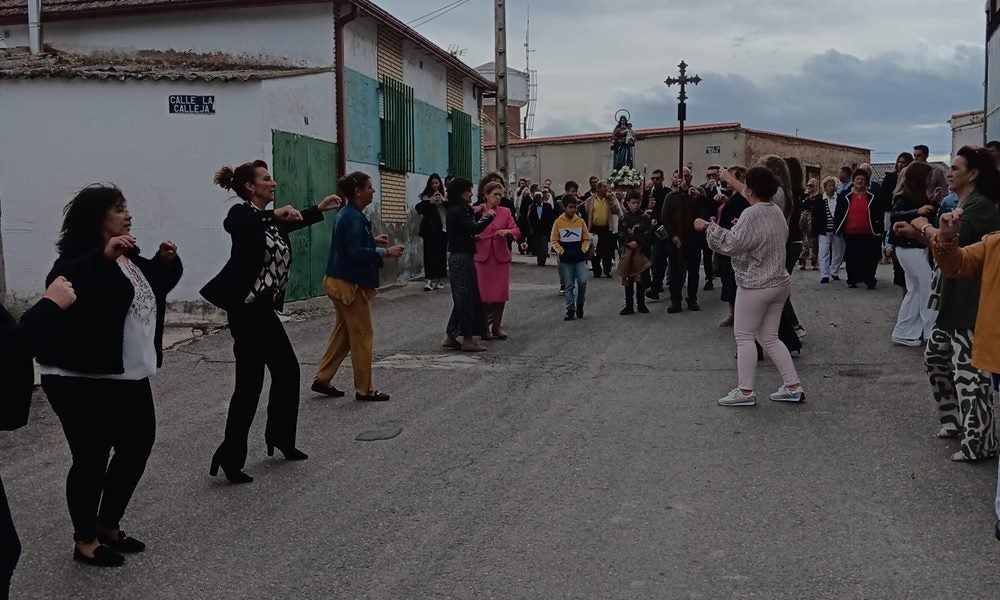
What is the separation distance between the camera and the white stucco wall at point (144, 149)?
1320 centimetres

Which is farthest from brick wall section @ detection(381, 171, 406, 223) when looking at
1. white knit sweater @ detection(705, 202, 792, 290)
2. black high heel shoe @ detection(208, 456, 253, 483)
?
black high heel shoe @ detection(208, 456, 253, 483)

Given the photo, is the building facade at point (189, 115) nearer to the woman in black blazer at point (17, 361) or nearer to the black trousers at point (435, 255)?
the black trousers at point (435, 255)

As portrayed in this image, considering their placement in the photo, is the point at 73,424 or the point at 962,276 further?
the point at 962,276

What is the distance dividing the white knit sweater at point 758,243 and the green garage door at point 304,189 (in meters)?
8.11

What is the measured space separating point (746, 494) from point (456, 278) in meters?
5.40

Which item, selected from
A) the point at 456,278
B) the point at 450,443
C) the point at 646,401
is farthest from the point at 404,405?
the point at 456,278

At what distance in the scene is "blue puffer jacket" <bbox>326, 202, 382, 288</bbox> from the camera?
7.49 metres

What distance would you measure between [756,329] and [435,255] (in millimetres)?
9783

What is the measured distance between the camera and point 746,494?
5.25m

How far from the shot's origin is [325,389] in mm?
8070

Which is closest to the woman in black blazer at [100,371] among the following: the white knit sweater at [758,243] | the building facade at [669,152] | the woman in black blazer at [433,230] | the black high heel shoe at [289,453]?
the black high heel shoe at [289,453]

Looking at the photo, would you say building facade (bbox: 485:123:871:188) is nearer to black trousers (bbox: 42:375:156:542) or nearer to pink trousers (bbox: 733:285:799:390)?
pink trousers (bbox: 733:285:799:390)

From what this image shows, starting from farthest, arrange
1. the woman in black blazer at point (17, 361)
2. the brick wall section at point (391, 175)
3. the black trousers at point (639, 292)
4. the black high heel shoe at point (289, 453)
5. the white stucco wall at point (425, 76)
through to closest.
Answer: the white stucco wall at point (425, 76), the brick wall section at point (391, 175), the black trousers at point (639, 292), the black high heel shoe at point (289, 453), the woman in black blazer at point (17, 361)

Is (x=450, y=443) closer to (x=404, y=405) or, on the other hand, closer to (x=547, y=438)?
(x=547, y=438)
